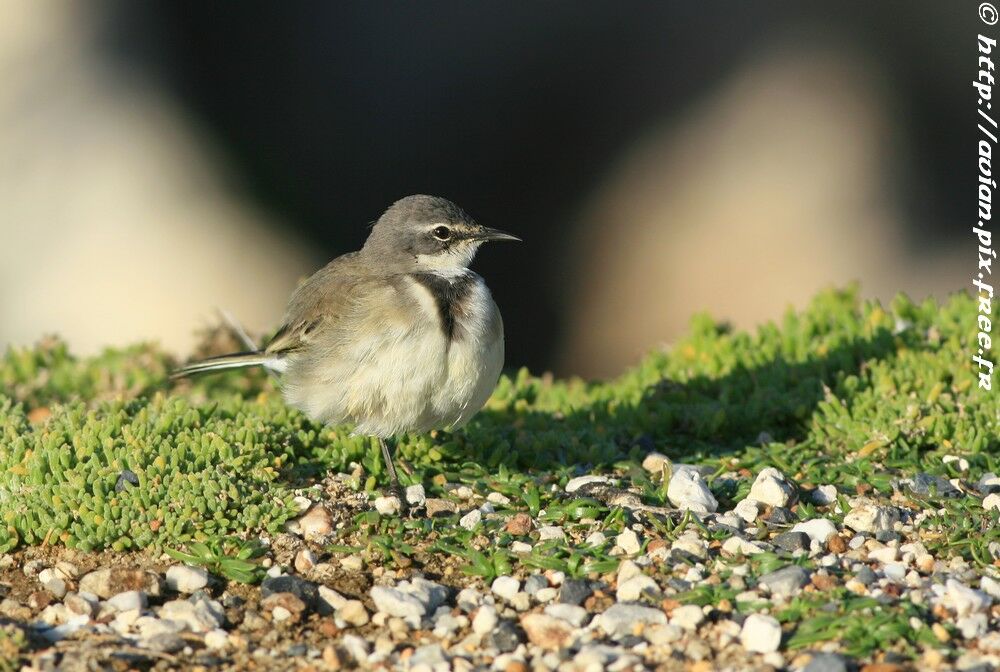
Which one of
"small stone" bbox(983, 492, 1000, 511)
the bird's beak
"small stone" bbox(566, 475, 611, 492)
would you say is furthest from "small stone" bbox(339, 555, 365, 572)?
"small stone" bbox(983, 492, 1000, 511)

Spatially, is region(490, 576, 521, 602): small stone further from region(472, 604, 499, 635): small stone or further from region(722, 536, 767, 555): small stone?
region(722, 536, 767, 555): small stone

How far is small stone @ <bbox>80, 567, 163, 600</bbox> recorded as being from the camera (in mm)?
4988

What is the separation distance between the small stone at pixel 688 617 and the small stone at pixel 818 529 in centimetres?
100

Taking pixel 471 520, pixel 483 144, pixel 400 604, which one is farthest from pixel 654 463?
pixel 483 144

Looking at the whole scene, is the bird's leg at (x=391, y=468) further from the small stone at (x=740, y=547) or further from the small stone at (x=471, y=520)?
the small stone at (x=740, y=547)

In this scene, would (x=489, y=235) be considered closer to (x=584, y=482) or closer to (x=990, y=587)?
(x=584, y=482)

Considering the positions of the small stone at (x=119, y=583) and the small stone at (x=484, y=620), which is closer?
the small stone at (x=484, y=620)

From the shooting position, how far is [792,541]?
5.30 meters

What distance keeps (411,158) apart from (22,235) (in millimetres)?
4580

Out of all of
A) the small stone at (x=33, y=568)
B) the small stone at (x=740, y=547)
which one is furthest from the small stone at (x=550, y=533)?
the small stone at (x=33, y=568)

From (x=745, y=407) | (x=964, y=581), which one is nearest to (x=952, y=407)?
(x=745, y=407)

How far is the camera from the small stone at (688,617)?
459 cm

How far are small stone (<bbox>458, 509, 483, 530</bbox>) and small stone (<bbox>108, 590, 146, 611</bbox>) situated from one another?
1.52 m

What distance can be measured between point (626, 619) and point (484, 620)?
0.57m
